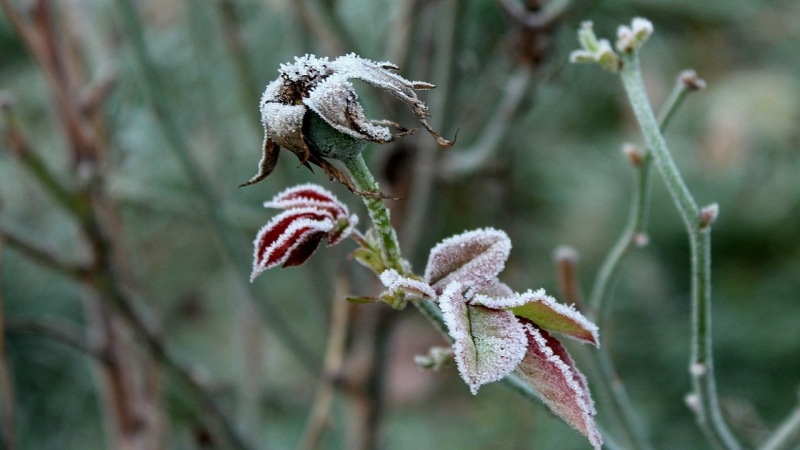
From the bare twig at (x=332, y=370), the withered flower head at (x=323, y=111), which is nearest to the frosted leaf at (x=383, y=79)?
the withered flower head at (x=323, y=111)

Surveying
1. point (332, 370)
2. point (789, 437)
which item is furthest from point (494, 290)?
point (332, 370)

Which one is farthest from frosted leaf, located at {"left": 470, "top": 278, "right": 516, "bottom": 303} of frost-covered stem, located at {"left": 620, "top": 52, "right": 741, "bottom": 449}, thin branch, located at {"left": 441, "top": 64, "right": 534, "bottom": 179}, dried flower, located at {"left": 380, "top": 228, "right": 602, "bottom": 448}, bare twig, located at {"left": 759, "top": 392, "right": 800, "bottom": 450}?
thin branch, located at {"left": 441, "top": 64, "right": 534, "bottom": 179}

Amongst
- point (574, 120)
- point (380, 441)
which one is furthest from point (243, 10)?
point (574, 120)

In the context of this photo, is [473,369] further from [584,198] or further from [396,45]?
[584,198]

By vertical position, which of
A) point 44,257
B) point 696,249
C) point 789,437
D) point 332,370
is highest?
point 44,257

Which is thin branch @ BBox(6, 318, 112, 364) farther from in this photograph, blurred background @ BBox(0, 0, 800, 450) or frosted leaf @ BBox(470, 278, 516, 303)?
frosted leaf @ BBox(470, 278, 516, 303)

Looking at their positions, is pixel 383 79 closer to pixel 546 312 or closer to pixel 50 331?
pixel 546 312
